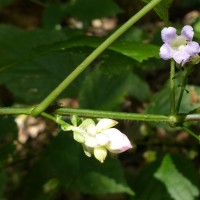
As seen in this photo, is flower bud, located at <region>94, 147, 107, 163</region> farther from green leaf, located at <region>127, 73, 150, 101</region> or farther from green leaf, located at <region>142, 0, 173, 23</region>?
green leaf, located at <region>127, 73, 150, 101</region>

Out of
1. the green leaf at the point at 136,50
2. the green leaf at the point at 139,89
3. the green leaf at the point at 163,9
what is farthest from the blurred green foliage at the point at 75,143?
the green leaf at the point at 163,9

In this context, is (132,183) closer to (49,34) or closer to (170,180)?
(170,180)

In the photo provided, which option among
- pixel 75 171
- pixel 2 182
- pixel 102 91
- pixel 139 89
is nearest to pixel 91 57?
pixel 2 182

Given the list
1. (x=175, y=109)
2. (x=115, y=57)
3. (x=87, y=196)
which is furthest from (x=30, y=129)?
(x=175, y=109)

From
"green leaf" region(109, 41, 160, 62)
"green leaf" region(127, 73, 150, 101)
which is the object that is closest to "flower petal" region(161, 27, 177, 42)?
"green leaf" region(109, 41, 160, 62)

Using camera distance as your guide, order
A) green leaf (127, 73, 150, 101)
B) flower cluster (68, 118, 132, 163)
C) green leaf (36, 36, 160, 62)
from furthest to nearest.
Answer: green leaf (127, 73, 150, 101), green leaf (36, 36, 160, 62), flower cluster (68, 118, 132, 163)

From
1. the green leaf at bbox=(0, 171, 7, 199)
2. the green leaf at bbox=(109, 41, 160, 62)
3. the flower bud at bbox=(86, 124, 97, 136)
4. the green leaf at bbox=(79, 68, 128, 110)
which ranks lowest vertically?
the flower bud at bbox=(86, 124, 97, 136)

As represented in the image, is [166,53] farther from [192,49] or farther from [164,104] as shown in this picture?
[164,104]
